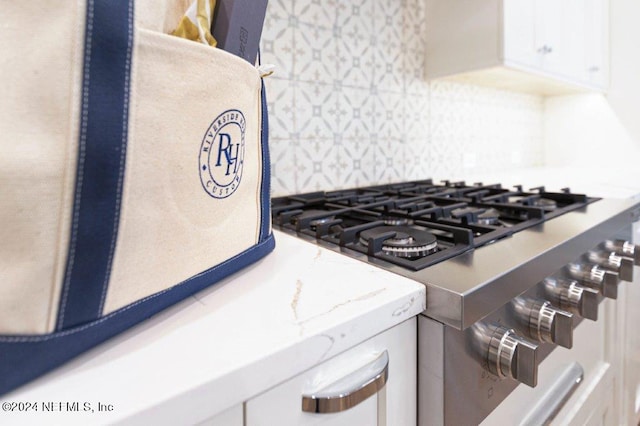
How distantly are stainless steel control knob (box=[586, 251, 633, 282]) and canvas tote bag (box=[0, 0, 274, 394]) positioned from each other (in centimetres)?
74

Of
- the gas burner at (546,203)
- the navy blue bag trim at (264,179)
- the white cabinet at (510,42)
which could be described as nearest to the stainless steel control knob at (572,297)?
the gas burner at (546,203)

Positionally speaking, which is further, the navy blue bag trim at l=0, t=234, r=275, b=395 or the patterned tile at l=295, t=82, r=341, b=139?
the patterned tile at l=295, t=82, r=341, b=139

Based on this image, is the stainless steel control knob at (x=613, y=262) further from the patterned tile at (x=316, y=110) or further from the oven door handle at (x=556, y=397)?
the patterned tile at (x=316, y=110)

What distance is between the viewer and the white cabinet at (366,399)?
0.32 metres

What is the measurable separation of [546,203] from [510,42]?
0.62 meters

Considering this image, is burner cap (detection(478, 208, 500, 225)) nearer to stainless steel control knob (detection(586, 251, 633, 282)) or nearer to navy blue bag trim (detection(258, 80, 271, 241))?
stainless steel control knob (detection(586, 251, 633, 282))

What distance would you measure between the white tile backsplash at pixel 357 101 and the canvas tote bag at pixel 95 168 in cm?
68

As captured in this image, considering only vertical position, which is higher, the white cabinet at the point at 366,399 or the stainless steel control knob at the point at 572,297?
the stainless steel control knob at the point at 572,297

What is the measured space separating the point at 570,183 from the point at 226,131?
1.37m

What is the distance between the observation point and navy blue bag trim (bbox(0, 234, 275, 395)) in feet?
0.82

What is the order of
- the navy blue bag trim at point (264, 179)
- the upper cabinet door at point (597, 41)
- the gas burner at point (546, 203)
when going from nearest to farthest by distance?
1. the navy blue bag trim at point (264, 179)
2. the gas burner at point (546, 203)
3. the upper cabinet door at point (597, 41)

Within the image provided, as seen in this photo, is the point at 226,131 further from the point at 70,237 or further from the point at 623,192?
the point at 623,192

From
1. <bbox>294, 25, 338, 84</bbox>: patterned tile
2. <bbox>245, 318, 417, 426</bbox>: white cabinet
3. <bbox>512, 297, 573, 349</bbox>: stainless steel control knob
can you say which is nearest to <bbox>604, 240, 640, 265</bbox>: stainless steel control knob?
<bbox>512, 297, 573, 349</bbox>: stainless steel control knob

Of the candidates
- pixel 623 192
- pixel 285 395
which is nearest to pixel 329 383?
pixel 285 395
